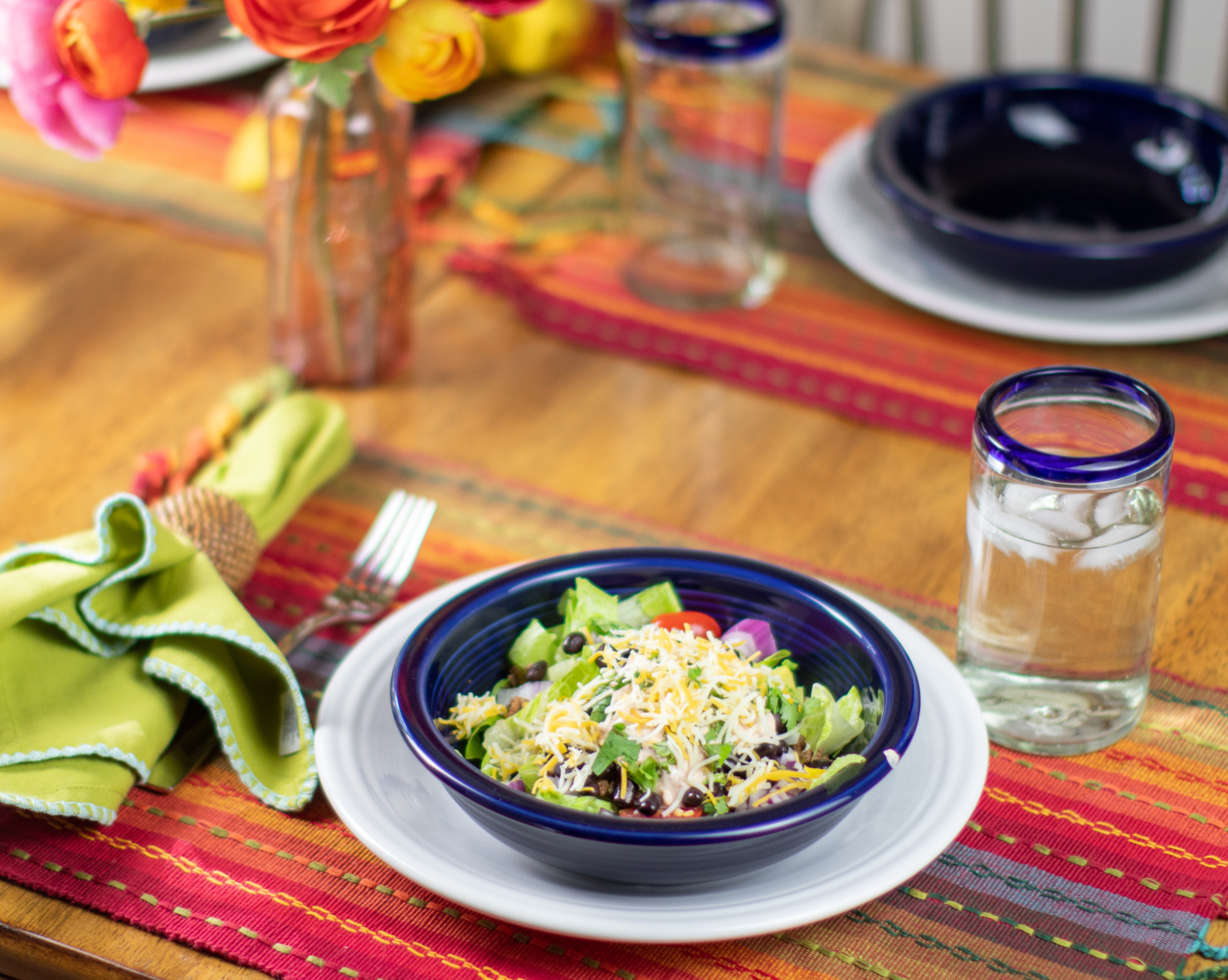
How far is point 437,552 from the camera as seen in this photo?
1.03 metres

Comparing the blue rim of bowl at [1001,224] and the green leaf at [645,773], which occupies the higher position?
the green leaf at [645,773]

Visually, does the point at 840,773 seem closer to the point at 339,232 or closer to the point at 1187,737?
the point at 1187,737

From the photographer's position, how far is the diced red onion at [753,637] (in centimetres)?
82

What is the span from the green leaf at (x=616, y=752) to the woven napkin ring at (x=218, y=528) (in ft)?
1.14

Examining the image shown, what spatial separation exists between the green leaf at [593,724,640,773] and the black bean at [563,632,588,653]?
84mm

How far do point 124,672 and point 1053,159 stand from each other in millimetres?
1022

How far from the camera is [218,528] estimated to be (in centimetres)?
97

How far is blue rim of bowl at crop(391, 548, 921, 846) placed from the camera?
2.14 feet

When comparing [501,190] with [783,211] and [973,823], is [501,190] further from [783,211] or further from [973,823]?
[973,823]

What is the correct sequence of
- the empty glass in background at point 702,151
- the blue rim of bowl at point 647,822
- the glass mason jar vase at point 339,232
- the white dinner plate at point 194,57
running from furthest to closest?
the white dinner plate at point 194,57, the empty glass in background at point 702,151, the glass mason jar vase at point 339,232, the blue rim of bowl at point 647,822

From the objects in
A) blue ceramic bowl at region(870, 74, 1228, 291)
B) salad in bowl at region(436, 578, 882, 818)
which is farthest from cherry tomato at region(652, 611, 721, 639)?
blue ceramic bowl at region(870, 74, 1228, 291)

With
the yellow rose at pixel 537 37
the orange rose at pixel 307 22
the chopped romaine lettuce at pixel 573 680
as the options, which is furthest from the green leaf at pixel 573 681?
the yellow rose at pixel 537 37

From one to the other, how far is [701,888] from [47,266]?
39.8 inches

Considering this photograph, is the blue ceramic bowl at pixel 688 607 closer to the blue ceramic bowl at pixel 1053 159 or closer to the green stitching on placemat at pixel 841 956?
the green stitching on placemat at pixel 841 956
